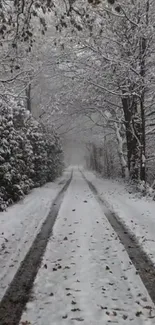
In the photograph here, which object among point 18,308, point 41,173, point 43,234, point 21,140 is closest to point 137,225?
point 43,234

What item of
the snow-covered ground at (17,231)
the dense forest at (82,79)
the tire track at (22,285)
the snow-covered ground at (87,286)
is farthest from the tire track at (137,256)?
the dense forest at (82,79)

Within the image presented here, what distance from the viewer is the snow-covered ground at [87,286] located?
509cm

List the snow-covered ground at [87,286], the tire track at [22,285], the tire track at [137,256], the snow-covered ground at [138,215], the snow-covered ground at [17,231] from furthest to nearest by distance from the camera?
the snow-covered ground at [138,215] → the snow-covered ground at [17,231] → the tire track at [137,256] → the tire track at [22,285] → the snow-covered ground at [87,286]

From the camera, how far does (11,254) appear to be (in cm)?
840

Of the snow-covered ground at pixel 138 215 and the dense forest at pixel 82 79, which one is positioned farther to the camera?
the dense forest at pixel 82 79

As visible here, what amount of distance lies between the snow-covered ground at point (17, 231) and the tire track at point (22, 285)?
116 millimetres

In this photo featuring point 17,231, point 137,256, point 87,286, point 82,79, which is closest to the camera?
point 87,286

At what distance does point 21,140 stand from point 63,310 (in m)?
14.0

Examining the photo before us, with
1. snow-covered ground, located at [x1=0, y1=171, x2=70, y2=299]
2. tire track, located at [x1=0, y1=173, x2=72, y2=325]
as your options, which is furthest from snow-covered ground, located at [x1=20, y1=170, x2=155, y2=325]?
snow-covered ground, located at [x1=0, y1=171, x2=70, y2=299]

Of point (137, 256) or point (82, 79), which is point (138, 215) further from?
point (82, 79)

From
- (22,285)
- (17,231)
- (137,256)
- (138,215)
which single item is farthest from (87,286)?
(138,215)

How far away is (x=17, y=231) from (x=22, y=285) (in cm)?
475

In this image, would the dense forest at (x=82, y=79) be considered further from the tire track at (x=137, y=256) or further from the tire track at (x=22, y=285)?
the tire track at (x=137, y=256)

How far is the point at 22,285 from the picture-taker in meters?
6.33
